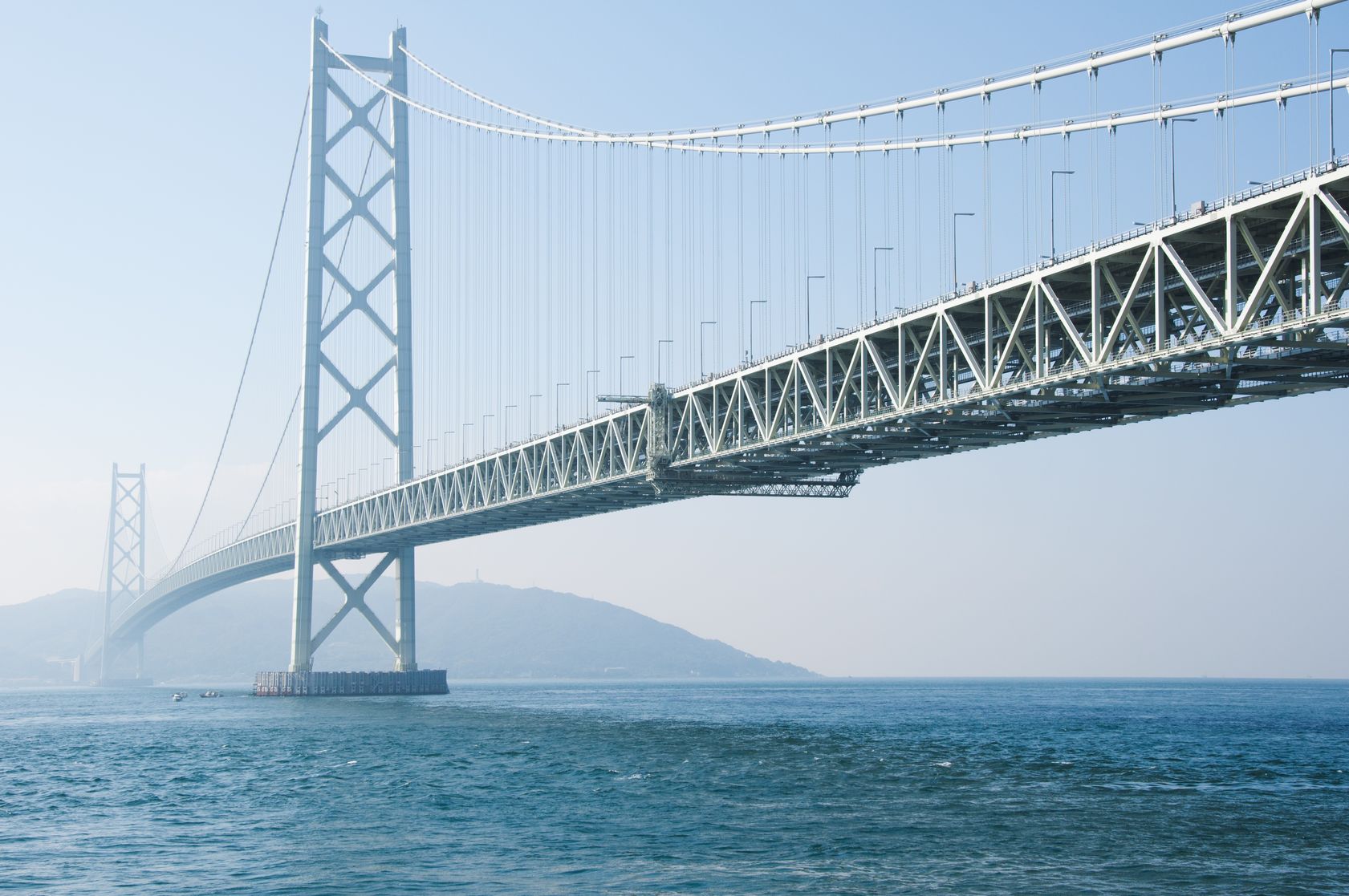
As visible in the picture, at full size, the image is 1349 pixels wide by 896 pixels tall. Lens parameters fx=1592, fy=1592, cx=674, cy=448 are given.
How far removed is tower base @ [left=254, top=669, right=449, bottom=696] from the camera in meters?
82.6

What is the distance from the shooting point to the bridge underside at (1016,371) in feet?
90.6

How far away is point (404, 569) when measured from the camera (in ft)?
275

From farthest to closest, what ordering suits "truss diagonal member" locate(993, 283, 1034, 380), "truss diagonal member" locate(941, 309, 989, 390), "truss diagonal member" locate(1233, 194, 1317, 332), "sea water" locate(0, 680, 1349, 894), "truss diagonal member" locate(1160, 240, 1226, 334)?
1. "truss diagonal member" locate(941, 309, 989, 390)
2. "truss diagonal member" locate(993, 283, 1034, 380)
3. "truss diagonal member" locate(1160, 240, 1226, 334)
4. "truss diagonal member" locate(1233, 194, 1317, 332)
5. "sea water" locate(0, 680, 1349, 894)

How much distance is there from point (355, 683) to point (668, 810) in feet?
180

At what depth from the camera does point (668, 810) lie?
30797 millimetres

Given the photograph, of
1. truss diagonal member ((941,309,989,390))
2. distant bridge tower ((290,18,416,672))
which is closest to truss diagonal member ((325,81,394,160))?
distant bridge tower ((290,18,416,672))

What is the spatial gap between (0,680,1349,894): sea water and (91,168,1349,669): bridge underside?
851 cm

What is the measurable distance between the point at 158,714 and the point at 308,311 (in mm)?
22236

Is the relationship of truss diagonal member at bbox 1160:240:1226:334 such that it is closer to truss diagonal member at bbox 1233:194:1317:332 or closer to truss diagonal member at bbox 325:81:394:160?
truss diagonal member at bbox 1233:194:1317:332

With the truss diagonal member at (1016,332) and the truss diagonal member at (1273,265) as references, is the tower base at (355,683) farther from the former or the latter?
the truss diagonal member at (1273,265)

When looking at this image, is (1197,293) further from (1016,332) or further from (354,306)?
(354,306)

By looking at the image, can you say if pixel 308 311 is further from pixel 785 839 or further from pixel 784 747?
pixel 785 839

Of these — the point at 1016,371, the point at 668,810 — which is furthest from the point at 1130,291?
the point at 668,810

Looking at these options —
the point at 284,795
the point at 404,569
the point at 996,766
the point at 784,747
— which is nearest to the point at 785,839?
the point at 284,795
